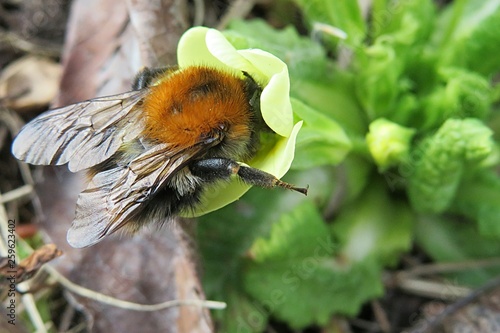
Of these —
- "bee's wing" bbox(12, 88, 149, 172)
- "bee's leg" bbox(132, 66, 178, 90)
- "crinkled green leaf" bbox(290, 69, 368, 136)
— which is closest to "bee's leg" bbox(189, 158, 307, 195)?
"bee's wing" bbox(12, 88, 149, 172)

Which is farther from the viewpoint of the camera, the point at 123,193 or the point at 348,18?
the point at 348,18

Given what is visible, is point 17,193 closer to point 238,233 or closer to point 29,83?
point 29,83

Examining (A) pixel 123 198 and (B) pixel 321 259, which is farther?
(B) pixel 321 259

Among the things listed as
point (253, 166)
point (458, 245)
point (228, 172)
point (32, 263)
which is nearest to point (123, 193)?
point (228, 172)

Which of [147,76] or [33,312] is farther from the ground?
[147,76]

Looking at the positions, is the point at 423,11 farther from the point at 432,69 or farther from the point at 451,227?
the point at 451,227

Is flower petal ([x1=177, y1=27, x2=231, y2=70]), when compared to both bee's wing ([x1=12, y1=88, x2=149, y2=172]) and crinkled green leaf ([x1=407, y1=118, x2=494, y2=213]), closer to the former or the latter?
bee's wing ([x1=12, y1=88, x2=149, y2=172])

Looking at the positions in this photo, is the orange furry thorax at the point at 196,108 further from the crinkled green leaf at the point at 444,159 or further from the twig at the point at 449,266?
the twig at the point at 449,266

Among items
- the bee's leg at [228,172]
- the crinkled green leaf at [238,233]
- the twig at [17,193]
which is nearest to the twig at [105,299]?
the crinkled green leaf at [238,233]

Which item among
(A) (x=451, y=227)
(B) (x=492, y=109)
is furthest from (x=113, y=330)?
(B) (x=492, y=109)
